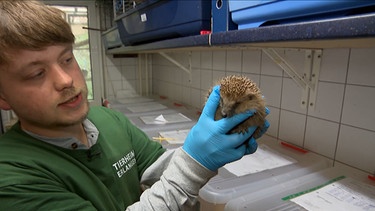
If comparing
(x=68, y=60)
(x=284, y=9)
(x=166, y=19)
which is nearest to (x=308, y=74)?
(x=284, y=9)

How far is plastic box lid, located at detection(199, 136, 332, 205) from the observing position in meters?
0.86

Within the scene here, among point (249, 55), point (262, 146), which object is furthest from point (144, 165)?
point (249, 55)

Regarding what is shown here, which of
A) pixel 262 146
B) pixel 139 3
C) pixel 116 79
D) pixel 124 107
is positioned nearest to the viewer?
pixel 262 146

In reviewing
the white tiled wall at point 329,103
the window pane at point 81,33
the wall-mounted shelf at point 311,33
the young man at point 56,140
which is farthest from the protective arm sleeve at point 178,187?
the window pane at point 81,33

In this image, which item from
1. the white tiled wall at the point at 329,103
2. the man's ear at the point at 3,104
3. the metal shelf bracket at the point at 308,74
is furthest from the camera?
the metal shelf bracket at the point at 308,74

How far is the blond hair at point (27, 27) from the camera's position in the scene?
0.58m

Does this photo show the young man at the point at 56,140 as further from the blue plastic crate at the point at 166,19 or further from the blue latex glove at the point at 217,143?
the blue plastic crate at the point at 166,19

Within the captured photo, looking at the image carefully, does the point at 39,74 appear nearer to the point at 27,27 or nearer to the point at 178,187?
the point at 27,27

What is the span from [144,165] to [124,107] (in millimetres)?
1372

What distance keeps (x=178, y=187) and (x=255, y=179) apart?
1.50ft

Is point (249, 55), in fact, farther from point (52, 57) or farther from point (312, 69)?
point (52, 57)

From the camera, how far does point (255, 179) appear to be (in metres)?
0.94

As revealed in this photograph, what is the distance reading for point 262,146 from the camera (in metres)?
1.27

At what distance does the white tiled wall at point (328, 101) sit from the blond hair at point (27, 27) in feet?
3.25
